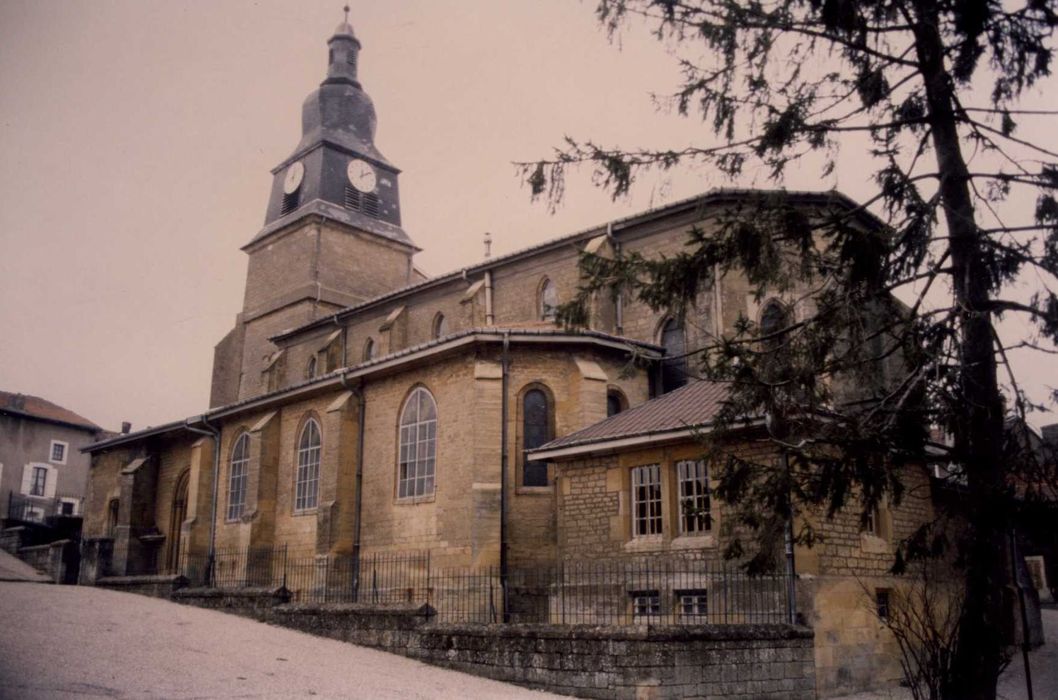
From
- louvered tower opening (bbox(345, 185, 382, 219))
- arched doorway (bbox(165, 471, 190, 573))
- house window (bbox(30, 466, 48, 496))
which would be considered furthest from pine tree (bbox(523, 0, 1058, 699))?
house window (bbox(30, 466, 48, 496))

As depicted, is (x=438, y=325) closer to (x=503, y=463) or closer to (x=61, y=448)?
(x=503, y=463)

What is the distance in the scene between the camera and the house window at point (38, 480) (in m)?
45.6

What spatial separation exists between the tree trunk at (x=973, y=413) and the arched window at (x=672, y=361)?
38.8 feet

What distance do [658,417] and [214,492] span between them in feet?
54.3

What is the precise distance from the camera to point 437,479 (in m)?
20.5

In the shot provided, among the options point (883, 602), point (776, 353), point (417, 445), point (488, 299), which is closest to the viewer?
point (776, 353)

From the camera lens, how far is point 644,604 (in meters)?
16.3

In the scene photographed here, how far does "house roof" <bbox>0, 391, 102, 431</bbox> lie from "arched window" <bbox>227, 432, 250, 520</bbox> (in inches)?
949

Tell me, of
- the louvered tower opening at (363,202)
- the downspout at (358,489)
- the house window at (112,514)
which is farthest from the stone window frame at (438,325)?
the house window at (112,514)

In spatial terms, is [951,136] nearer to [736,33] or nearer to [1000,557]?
[736,33]

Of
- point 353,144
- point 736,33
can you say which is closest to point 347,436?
point 736,33

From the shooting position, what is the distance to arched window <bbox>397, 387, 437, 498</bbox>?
21156 millimetres

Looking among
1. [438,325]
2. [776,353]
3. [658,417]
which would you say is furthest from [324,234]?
[776,353]

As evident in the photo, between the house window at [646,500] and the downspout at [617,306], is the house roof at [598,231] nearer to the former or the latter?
the downspout at [617,306]
